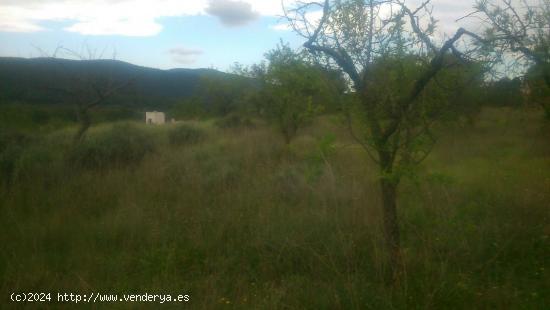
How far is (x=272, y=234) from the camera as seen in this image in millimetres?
4801

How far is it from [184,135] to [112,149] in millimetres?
6193

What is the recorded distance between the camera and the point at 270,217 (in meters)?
5.39

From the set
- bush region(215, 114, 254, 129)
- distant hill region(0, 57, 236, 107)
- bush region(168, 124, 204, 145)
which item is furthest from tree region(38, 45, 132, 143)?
bush region(215, 114, 254, 129)

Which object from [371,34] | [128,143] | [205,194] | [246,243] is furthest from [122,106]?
[371,34]

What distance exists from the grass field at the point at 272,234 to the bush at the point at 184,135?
6619 mm

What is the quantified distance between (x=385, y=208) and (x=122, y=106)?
38.6 feet

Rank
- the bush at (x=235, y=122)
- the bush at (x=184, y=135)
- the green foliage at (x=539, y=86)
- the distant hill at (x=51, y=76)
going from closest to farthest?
1. the green foliage at (x=539, y=86)
2. the distant hill at (x=51, y=76)
3. the bush at (x=184, y=135)
4. the bush at (x=235, y=122)

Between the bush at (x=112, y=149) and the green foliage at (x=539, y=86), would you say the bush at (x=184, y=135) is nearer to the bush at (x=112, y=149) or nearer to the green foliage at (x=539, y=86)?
the bush at (x=112, y=149)

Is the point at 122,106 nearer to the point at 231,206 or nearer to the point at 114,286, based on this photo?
the point at 231,206

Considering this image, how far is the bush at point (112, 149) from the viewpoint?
857 centimetres

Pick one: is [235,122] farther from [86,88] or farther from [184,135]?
[86,88]

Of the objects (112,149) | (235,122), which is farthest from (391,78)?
(235,122)

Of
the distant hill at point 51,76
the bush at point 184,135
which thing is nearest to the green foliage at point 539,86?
the distant hill at point 51,76

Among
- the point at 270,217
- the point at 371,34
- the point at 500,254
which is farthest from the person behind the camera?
the point at 270,217
